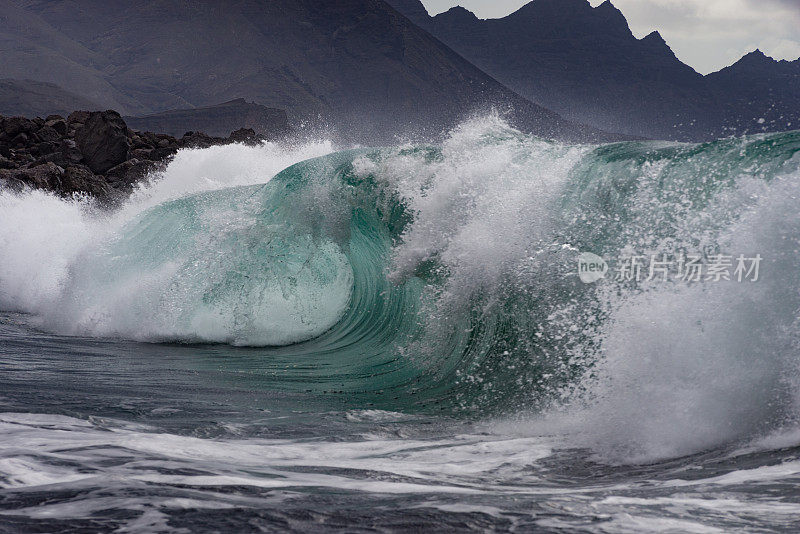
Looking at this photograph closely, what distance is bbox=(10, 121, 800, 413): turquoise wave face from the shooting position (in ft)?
16.6

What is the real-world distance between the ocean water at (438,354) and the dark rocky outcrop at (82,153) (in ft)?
29.7

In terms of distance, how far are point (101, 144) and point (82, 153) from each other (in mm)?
815

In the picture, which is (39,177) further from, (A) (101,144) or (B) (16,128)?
(B) (16,128)

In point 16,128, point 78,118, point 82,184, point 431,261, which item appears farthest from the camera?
point 78,118

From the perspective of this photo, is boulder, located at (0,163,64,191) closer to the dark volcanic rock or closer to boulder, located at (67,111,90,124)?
the dark volcanic rock

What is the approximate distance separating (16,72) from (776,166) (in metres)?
179

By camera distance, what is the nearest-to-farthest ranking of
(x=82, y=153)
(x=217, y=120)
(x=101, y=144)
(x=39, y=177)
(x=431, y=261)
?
1. (x=431, y=261)
2. (x=39, y=177)
3. (x=101, y=144)
4. (x=82, y=153)
5. (x=217, y=120)

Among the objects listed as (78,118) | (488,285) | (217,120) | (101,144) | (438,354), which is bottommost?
(438,354)

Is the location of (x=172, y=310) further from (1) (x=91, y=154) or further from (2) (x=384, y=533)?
(1) (x=91, y=154)

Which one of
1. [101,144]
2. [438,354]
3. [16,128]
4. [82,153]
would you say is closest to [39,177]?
[101,144]

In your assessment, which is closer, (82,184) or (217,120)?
(82,184)

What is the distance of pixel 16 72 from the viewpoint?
15788 cm

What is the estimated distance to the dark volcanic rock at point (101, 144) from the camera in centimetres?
2481

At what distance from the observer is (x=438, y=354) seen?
6281 millimetres
